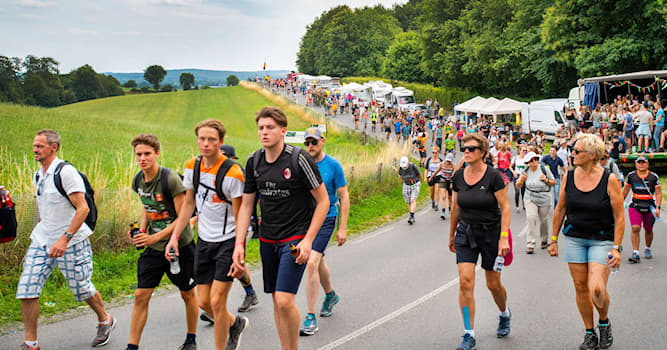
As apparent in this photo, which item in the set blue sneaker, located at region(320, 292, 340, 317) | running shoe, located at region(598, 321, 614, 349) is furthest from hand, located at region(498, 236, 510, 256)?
blue sneaker, located at region(320, 292, 340, 317)

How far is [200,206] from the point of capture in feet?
16.1

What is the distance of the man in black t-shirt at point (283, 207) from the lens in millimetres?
4406

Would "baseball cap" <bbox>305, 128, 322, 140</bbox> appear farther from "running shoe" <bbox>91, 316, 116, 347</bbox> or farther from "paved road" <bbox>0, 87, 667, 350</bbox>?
"running shoe" <bbox>91, 316, 116, 347</bbox>

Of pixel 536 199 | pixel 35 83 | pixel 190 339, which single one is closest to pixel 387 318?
pixel 190 339

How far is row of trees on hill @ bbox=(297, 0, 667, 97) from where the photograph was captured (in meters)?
31.2

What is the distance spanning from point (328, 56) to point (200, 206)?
11510cm

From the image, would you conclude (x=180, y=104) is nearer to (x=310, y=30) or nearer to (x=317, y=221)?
(x=310, y=30)

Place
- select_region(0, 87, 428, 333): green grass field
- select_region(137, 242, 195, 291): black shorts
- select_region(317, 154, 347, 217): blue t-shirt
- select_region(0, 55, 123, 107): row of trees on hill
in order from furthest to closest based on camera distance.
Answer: select_region(0, 55, 123, 107): row of trees on hill, select_region(0, 87, 428, 333): green grass field, select_region(317, 154, 347, 217): blue t-shirt, select_region(137, 242, 195, 291): black shorts

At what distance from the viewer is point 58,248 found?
526 centimetres

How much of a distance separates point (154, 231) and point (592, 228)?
404 centimetres

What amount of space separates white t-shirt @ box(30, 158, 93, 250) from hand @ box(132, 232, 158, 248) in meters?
0.87

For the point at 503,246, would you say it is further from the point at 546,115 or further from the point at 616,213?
the point at 546,115

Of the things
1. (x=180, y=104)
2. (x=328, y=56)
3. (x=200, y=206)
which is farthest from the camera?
(x=328, y=56)

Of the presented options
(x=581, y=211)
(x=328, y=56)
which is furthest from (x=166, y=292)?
(x=328, y=56)
